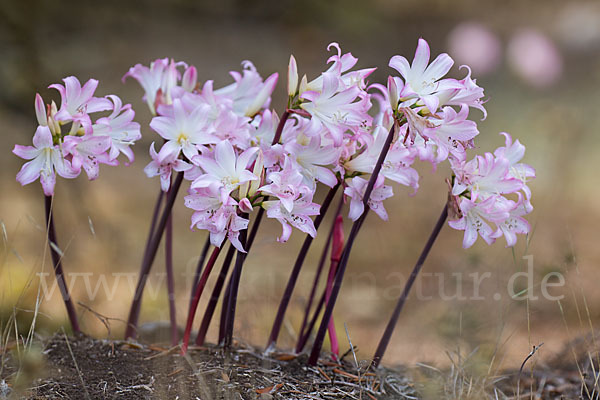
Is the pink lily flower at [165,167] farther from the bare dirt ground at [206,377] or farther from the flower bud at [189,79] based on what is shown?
the bare dirt ground at [206,377]

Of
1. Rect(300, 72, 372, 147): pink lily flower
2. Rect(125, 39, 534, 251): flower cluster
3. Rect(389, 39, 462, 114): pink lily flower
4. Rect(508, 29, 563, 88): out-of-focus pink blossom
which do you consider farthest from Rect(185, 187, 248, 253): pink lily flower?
Rect(508, 29, 563, 88): out-of-focus pink blossom

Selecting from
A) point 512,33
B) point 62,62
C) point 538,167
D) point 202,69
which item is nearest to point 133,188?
point 62,62

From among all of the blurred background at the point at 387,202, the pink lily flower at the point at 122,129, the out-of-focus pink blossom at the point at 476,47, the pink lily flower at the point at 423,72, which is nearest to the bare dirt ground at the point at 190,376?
the blurred background at the point at 387,202

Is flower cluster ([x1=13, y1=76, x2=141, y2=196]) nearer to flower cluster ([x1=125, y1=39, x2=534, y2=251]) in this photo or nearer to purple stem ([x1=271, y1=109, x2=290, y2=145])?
flower cluster ([x1=125, y1=39, x2=534, y2=251])

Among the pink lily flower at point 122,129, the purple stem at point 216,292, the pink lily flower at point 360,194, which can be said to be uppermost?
the pink lily flower at point 122,129

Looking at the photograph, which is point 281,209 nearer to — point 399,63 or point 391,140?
point 391,140

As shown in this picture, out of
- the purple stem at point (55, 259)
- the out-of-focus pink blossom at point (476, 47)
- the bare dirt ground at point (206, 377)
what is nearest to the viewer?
the bare dirt ground at point (206, 377)

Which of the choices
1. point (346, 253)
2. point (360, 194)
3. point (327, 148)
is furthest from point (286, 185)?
point (346, 253)
